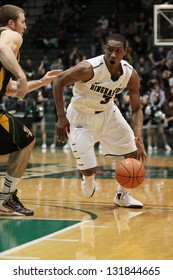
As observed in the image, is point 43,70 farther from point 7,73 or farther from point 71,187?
point 7,73

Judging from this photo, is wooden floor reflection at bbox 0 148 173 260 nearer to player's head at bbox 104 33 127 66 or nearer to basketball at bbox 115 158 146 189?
basketball at bbox 115 158 146 189

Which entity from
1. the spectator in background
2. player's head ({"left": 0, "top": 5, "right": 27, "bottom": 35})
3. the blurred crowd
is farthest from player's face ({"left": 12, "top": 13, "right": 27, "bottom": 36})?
the spectator in background

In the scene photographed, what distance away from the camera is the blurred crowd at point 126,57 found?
806 inches

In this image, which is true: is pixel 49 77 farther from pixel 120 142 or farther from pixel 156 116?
pixel 156 116

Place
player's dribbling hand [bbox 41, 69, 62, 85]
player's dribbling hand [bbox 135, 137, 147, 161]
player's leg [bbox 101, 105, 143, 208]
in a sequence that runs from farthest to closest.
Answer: player's leg [bbox 101, 105, 143, 208], player's dribbling hand [bbox 135, 137, 147, 161], player's dribbling hand [bbox 41, 69, 62, 85]

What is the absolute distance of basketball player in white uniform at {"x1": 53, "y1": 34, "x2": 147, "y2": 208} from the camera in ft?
26.9

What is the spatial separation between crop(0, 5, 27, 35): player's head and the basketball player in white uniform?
89cm

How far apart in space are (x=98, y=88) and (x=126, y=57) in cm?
1536

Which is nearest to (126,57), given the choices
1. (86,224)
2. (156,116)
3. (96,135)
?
(156,116)

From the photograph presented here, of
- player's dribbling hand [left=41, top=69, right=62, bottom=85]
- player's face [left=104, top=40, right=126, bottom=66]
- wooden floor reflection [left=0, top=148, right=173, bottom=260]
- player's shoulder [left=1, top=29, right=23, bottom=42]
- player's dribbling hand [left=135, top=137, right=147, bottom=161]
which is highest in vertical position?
player's shoulder [left=1, top=29, right=23, bottom=42]

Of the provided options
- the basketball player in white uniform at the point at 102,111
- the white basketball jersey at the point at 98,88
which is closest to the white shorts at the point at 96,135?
the basketball player in white uniform at the point at 102,111

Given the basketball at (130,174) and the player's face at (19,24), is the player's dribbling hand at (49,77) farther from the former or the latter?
the basketball at (130,174)

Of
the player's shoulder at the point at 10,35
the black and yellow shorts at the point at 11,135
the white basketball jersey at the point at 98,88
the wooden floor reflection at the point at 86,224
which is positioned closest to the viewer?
the wooden floor reflection at the point at 86,224

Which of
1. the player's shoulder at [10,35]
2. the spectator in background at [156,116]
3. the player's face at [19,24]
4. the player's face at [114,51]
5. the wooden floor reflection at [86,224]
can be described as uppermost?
the player's face at [19,24]
